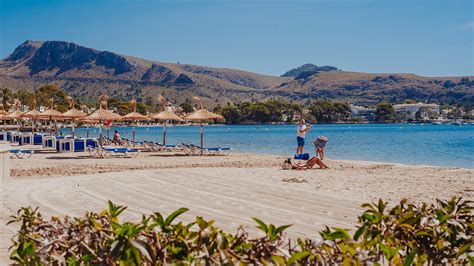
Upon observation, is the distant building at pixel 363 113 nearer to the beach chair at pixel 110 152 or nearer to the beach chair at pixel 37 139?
the beach chair at pixel 37 139

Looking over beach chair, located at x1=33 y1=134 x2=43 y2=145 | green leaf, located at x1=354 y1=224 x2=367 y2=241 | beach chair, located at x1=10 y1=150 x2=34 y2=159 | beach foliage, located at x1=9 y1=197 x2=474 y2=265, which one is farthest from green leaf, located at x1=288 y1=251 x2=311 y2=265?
beach chair, located at x1=33 y1=134 x2=43 y2=145

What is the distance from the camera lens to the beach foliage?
2.15 m

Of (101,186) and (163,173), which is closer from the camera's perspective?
(101,186)

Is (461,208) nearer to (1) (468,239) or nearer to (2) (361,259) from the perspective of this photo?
(1) (468,239)

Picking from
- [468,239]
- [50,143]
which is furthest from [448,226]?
[50,143]

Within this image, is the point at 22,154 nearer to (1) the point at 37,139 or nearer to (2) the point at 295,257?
(1) the point at 37,139

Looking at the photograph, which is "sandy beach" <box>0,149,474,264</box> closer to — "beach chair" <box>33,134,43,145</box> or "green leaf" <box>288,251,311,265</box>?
"green leaf" <box>288,251,311,265</box>

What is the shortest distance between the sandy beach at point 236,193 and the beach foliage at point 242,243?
2.31 metres

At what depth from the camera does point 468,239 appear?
8.46 feet

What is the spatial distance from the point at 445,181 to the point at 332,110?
13198 centimetres

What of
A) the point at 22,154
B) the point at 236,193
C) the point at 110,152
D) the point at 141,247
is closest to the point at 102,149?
the point at 110,152

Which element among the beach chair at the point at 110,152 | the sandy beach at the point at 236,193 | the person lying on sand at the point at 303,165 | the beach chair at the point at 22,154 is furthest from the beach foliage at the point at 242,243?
the beach chair at the point at 22,154

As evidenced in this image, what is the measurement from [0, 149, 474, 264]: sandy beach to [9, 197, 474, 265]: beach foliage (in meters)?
2.31

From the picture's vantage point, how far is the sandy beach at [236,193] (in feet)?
22.5
